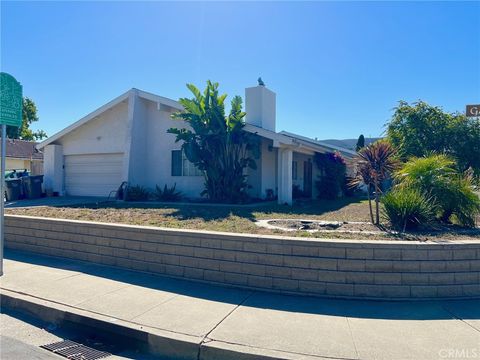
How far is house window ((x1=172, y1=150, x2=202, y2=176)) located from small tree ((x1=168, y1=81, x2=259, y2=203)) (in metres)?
1.58

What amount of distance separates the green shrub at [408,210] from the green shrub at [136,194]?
1047 cm

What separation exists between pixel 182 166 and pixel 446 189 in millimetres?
10647

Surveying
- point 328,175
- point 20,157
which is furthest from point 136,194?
point 20,157

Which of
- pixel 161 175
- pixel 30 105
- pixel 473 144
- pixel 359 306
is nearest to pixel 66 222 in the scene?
pixel 359 306

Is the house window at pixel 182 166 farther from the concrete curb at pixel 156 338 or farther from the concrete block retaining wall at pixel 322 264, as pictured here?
the concrete curb at pixel 156 338

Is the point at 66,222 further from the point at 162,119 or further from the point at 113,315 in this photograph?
the point at 162,119

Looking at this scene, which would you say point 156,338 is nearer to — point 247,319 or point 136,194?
point 247,319

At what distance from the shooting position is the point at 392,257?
496 cm

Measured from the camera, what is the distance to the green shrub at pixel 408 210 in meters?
6.52

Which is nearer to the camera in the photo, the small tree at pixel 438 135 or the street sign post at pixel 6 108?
the street sign post at pixel 6 108

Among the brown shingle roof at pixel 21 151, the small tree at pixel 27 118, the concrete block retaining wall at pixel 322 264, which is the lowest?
the concrete block retaining wall at pixel 322 264

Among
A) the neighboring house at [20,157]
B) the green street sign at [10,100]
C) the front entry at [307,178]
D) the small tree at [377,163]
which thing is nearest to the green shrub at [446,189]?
the small tree at [377,163]

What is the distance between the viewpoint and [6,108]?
6.45m

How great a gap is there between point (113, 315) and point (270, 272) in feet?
Result: 7.38
